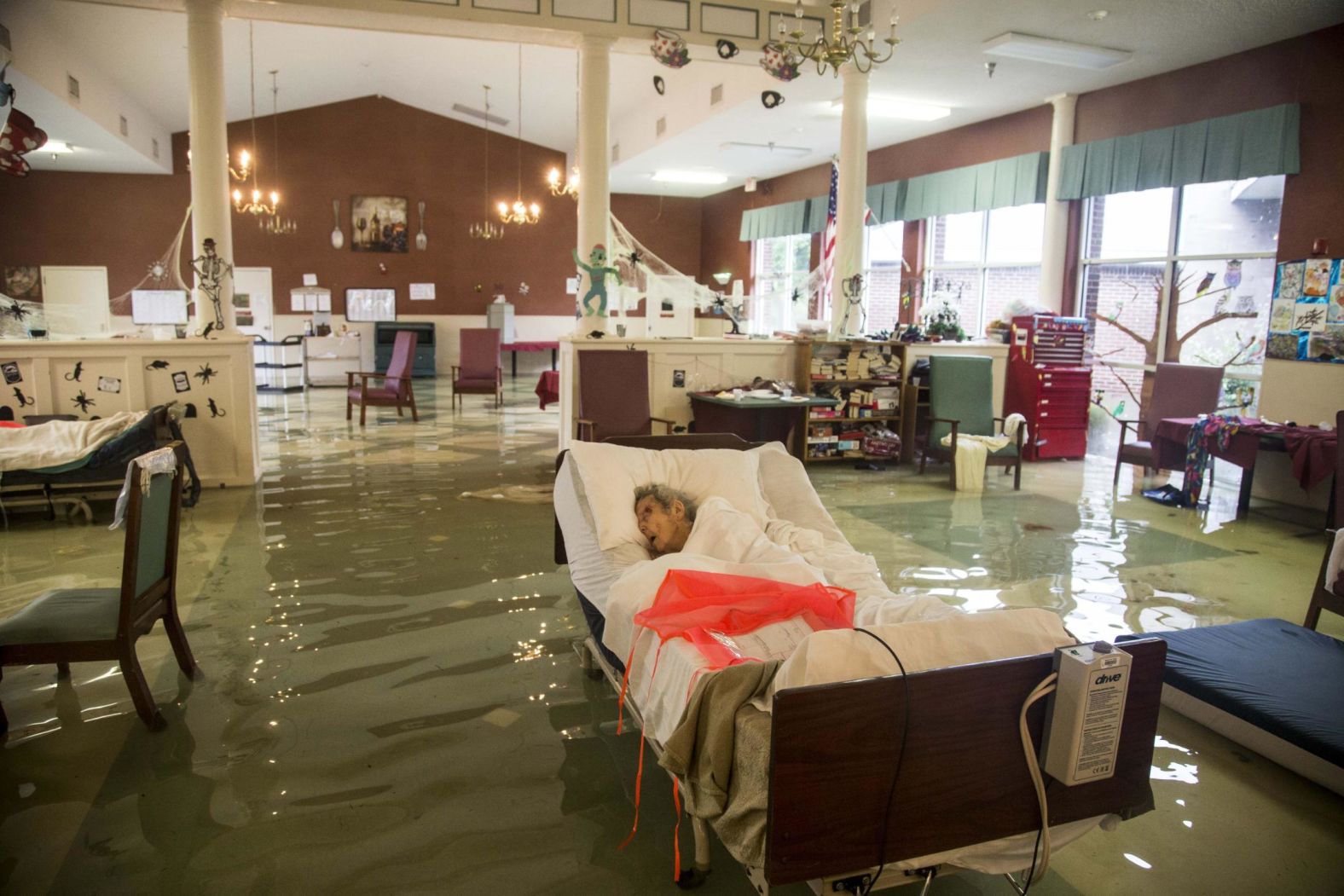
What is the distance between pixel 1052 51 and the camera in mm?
6480

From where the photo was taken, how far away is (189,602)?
12.5 feet

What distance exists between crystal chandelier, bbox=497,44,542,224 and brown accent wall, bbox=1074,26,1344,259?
22.3ft

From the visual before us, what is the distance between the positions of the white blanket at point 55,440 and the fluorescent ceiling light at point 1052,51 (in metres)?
6.40

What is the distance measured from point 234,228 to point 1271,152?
13.1 meters

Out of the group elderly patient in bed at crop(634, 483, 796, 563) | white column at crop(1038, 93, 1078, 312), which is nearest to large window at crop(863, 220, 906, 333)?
white column at crop(1038, 93, 1078, 312)

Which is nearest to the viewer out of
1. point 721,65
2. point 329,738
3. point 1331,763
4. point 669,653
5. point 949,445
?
point 669,653

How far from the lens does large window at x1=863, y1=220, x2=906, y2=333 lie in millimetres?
10750

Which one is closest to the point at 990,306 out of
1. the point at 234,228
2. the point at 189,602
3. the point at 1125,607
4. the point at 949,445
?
the point at 949,445

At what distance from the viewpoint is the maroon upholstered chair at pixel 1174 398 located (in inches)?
251

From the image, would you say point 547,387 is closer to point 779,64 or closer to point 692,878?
point 779,64

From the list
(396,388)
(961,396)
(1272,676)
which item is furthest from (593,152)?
(1272,676)

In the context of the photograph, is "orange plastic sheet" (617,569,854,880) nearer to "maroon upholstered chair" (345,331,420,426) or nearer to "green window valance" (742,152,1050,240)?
"green window valance" (742,152,1050,240)

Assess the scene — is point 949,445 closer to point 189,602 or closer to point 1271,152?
point 1271,152

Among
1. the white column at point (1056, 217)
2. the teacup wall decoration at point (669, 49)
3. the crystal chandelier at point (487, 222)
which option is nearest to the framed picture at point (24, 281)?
the crystal chandelier at point (487, 222)
